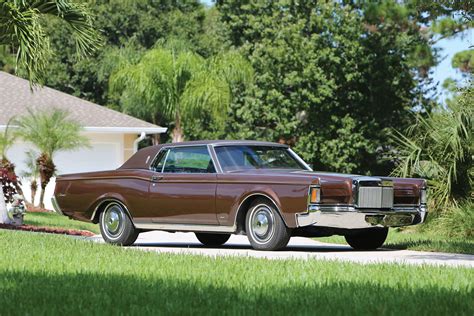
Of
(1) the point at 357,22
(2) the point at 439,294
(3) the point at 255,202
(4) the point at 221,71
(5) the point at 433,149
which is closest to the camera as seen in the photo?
(2) the point at 439,294

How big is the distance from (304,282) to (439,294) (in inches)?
57.3

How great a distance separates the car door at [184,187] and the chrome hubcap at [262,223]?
719 millimetres

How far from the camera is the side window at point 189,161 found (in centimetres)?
1675

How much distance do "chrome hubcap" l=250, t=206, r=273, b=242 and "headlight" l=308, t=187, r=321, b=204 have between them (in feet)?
2.48

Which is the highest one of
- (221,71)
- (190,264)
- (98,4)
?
(98,4)

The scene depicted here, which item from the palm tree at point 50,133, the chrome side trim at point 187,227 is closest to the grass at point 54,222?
the palm tree at point 50,133

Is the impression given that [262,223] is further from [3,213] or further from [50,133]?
[50,133]

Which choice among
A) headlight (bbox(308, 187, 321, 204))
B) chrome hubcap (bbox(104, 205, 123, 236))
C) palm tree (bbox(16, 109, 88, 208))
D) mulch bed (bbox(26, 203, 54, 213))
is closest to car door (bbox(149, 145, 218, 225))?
chrome hubcap (bbox(104, 205, 123, 236))

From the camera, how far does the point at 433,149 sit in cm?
2386

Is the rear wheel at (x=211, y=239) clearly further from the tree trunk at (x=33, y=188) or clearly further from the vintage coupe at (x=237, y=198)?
the tree trunk at (x=33, y=188)

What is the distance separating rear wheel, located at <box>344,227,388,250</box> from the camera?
16834 millimetres

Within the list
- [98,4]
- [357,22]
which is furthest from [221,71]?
[98,4]

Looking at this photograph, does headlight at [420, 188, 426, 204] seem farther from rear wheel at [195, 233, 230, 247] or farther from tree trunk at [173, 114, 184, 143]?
tree trunk at [173, 114, 184, 143]

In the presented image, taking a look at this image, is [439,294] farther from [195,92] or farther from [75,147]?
[195,92]
